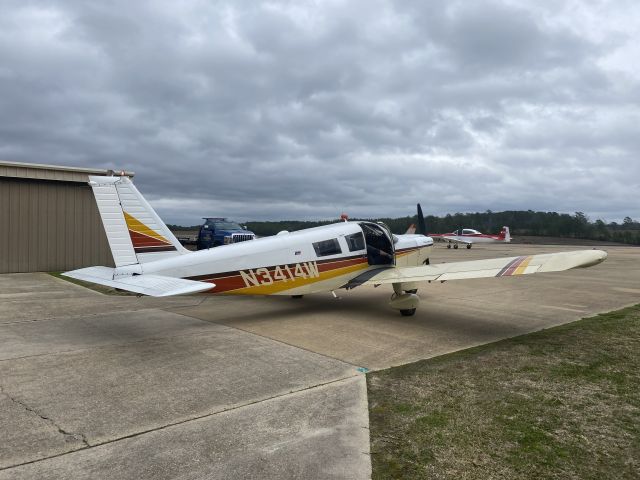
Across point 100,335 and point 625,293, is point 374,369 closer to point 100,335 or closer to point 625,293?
point 100,335

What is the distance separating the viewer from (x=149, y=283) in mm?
7082

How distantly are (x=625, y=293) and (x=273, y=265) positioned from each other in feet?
40.3

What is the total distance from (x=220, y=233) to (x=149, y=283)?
54.0 feet

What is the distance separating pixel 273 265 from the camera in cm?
928

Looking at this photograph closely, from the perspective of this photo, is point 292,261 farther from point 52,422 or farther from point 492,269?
point 52,422

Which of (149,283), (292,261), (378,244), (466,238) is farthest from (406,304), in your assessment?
(466,238)

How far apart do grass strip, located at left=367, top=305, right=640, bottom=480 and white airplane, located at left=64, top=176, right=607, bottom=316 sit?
2.23 m

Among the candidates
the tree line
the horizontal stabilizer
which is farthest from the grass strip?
the tree line

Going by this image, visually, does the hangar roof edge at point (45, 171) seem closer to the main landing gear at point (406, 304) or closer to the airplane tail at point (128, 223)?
the airplane tail at point (128, 223)

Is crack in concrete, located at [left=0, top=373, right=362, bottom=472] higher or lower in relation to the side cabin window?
lower

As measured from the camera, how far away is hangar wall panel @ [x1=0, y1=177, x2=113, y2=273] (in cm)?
1877

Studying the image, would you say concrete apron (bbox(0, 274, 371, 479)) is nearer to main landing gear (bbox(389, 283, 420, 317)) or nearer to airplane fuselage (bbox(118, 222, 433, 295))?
airplane fuselage (bbox(118, 222, 433, 295))

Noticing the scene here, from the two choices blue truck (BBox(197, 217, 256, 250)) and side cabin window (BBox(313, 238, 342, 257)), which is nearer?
side cabin window (BBox(313, 238, 342, 257))

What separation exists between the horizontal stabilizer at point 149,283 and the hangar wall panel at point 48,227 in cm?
1389
